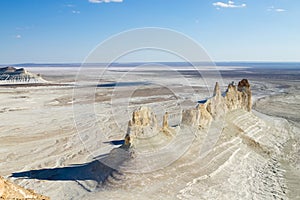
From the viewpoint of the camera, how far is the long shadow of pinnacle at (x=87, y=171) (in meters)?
18.0

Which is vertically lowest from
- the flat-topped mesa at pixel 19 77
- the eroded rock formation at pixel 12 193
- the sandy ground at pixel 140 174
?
the sandy ground at pixel 140 174

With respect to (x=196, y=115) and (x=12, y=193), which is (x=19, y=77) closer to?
(x=196, y=115)

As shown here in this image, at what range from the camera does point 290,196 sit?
57.5 ft

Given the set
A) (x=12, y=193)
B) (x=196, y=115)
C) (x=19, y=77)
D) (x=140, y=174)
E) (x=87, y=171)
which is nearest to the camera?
(x=12, y=193)

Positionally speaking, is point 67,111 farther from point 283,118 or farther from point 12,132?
point 283,118

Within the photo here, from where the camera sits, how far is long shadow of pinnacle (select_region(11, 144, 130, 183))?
18.0 meters

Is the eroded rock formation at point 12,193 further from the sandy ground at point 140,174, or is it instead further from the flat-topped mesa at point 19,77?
the flat-topped mesa at point 19,77

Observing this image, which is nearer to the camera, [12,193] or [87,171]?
[12,193]

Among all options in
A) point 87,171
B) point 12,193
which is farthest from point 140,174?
point 12,193

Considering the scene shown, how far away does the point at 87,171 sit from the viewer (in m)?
19.1

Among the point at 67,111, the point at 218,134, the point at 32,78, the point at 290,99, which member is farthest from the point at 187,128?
the point at 32,78

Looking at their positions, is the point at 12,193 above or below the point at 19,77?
below

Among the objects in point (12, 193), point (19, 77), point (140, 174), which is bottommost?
point (140, 174)

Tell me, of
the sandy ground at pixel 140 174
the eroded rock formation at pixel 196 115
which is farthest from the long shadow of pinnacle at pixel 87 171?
Result: the eroded rock formation at pixel 196 115
